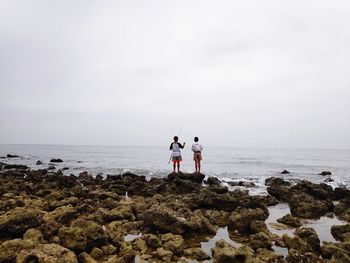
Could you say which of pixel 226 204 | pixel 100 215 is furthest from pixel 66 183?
pixel 226 204

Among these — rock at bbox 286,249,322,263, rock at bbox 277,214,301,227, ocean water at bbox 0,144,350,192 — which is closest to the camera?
rock at bbox 286,249,322,263

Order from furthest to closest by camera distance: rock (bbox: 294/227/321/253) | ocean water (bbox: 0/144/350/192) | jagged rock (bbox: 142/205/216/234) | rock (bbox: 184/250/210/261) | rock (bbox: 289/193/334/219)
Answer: ocean water (bbox: 0/144/350/192)
rock (bbox: 289/193/334/219)
jagged rock (bbox: 142/205/216/234)
rock (bbox: 294/227/321/253)
rock (bbox: 184/250/210/261)

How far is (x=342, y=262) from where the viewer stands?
6.01 metres

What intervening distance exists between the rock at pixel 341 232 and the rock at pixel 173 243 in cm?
450

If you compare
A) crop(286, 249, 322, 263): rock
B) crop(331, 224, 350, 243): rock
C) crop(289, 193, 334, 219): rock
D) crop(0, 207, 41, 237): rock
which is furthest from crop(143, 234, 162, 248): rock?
crop(289, 193, 334, 219): rock

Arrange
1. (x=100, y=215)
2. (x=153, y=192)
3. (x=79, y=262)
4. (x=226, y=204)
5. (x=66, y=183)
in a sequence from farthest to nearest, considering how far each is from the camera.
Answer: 1. (x=66, y=183)
2. (x=153, y=192)
3. (x=226, y=204)
4. (x=100, y=215)
5. (x=79, y=262)

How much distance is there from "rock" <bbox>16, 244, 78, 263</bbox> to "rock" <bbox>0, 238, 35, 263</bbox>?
0.36 metres

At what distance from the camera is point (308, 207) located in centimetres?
1188

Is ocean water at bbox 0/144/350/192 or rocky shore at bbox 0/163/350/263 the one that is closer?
rocky shore at bbox 0/163/350/263

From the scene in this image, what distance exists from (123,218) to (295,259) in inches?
229

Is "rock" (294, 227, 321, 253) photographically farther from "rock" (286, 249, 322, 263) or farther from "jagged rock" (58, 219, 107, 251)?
"jagged rock" (58, 219, 107, 251)

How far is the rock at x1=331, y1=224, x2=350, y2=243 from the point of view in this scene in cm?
824

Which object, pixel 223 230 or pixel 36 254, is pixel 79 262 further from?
pixel 223 230

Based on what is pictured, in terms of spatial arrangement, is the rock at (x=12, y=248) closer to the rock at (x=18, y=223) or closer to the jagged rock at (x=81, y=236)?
the jagged rock at (x=81, y=236)
